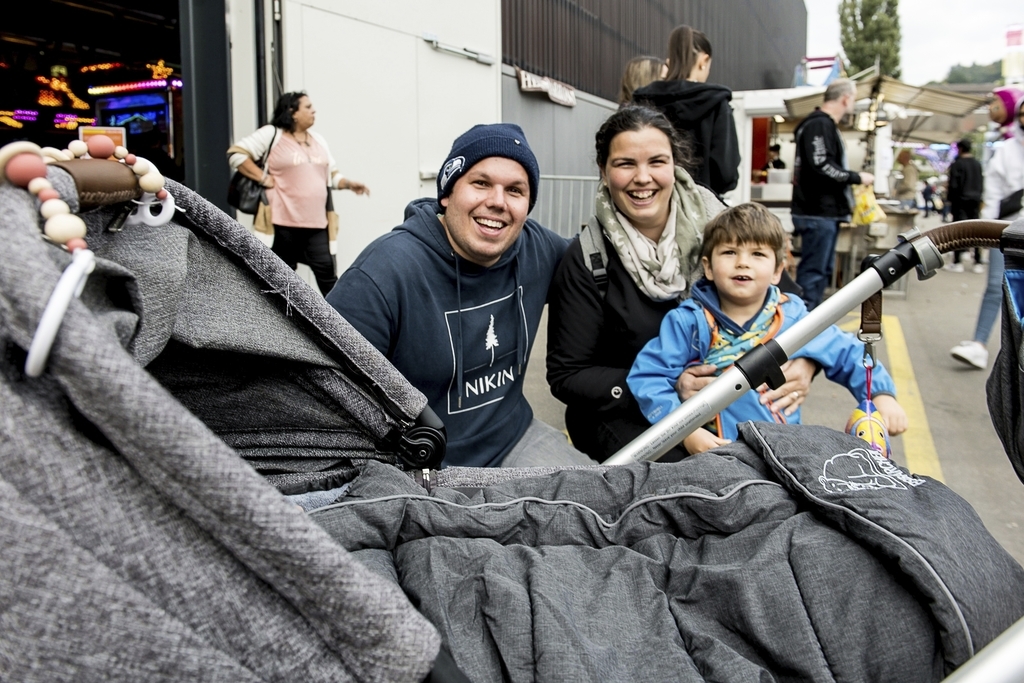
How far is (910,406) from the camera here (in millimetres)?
5016

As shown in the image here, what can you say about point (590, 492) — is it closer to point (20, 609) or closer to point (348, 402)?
point (348, 402)

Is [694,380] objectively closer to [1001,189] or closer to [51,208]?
[51,208]

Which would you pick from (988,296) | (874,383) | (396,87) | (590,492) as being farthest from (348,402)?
(396,87)

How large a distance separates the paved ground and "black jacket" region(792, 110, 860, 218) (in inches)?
50.0

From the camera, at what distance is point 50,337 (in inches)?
29.6

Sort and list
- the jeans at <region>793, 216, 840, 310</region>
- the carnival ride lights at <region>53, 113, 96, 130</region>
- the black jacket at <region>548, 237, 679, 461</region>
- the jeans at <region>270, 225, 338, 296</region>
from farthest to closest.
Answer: the carnival ride lights at <region>53, 113, 96, 130</region> < the jeans at <region>793, 216, 840, 310</region> < the jeans at <region>270, 225, 338, 296</region> < the black jacket at <region>548, 237, 679, 461</region>

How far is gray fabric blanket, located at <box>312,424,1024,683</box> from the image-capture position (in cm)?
107

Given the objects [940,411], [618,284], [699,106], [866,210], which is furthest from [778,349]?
[866,210]

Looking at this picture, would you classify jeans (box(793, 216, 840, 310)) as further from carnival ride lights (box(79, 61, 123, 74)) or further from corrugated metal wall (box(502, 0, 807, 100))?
carnival ride lights (box(79, 61, 123, 74))

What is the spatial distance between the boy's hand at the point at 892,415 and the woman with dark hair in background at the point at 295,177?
4082 mm

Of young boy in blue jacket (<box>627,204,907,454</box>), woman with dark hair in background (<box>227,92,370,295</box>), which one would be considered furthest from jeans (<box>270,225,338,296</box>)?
young boy in blue jacket (<box>627,204,907,454</box>)

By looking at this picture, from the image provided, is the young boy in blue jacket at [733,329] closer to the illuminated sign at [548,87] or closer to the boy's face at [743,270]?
the boy's face at [743,270]

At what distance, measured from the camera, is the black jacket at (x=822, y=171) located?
632cm

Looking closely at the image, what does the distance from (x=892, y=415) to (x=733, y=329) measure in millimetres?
534
